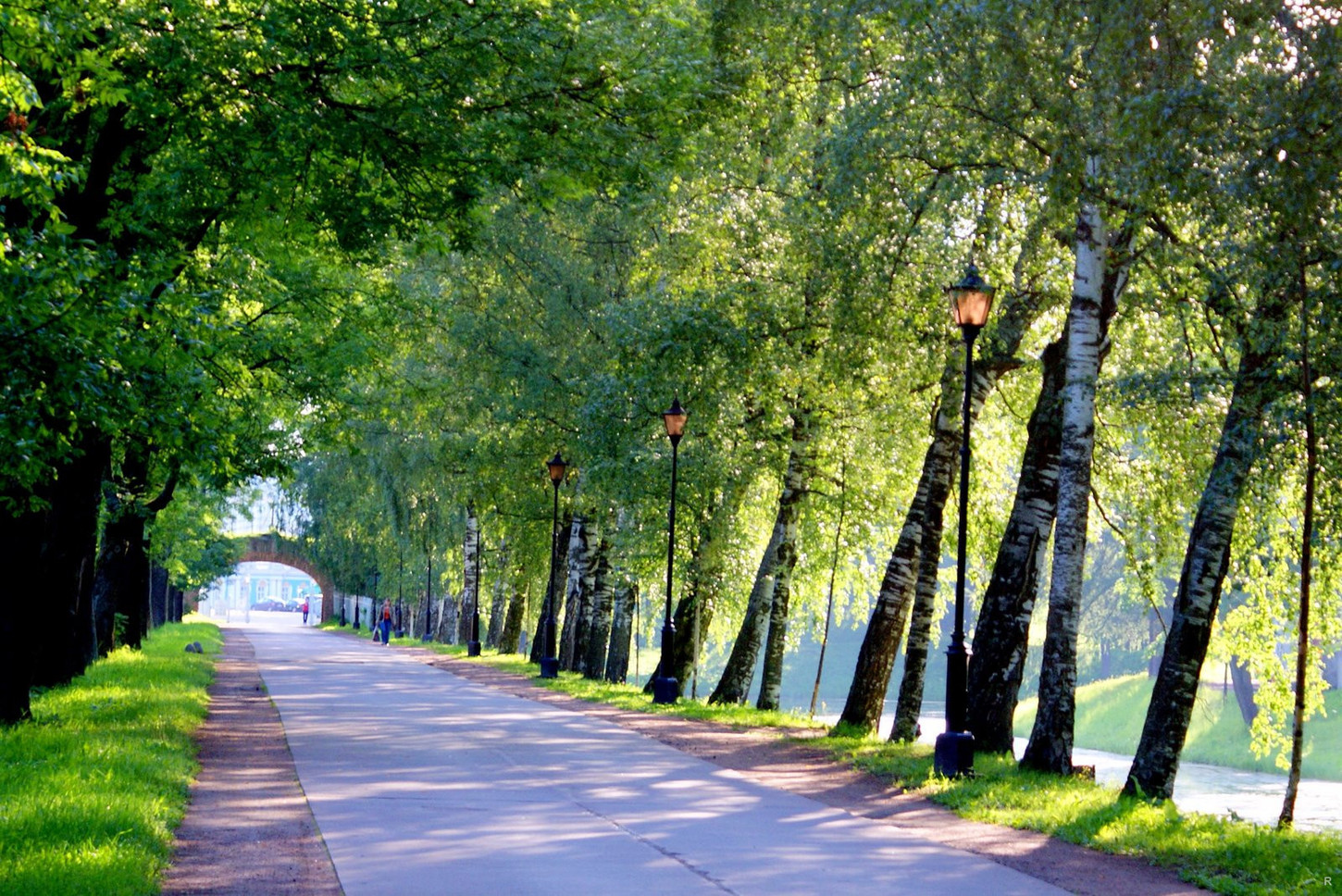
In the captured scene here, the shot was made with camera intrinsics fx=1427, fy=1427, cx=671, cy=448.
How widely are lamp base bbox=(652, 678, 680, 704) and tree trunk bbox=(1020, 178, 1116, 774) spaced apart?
9.31m

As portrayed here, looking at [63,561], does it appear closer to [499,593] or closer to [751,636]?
[751,636]

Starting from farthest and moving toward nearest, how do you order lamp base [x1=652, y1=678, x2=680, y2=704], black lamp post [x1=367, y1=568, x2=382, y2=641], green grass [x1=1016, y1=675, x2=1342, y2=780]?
1. black lamp post [x1=367, y1=568, x2=382, y2=641]
2. green grass [x1=1016, y1=675, x2=1342, y2=780]
3. lamp base [x1=652, y1=678, x2=680, y2=704]

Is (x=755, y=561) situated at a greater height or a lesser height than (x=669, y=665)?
greater

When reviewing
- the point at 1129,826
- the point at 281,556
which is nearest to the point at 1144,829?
the point at 1129,826

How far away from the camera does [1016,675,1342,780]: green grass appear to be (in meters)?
57.8

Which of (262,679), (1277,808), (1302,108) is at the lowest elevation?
(1277,808)

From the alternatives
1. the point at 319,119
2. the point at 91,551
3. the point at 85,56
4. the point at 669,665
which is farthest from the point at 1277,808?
the point at 85,56

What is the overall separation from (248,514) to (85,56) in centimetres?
4277

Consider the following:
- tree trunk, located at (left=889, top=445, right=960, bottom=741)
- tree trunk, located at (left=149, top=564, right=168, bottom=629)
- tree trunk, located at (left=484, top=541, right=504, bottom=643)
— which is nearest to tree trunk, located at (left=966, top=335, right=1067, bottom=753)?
tree trunk, located at (left=889, top=445, right=960, bottom=741)

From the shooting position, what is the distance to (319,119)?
1206 cm

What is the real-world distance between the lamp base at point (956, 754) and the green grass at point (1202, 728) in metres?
37.3

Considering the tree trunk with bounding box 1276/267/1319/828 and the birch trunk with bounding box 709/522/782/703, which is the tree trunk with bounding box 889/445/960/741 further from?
the tree trunk with bounding box 1276/267/1319/828

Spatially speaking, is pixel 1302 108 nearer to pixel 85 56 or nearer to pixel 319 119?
pixel 319 119

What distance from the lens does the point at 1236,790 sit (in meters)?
42.9
